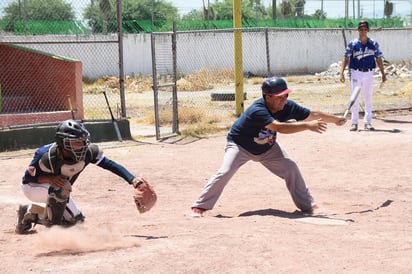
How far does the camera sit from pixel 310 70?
4000 cm

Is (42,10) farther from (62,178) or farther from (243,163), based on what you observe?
(62,178)

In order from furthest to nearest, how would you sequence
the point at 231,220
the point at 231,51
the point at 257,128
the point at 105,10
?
the point at 231,51 → the point at 105,10 → the point at 257,128 → the point at 231,220

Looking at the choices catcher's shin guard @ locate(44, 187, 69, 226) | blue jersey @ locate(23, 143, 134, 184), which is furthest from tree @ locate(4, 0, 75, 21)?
catcher's shin guard @ locate(44, 187, 69, 226)

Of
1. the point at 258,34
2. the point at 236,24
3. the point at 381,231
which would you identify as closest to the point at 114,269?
the point at 381,231

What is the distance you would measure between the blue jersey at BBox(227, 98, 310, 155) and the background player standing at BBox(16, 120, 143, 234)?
1.64 m

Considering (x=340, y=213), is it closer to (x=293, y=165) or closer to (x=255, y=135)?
(x=293, y=165)

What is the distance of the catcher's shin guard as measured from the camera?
20.9 ft

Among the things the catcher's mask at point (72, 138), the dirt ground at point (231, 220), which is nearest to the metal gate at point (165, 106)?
the dirt ground at point (231, 220)

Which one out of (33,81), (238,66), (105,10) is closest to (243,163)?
(238,66)

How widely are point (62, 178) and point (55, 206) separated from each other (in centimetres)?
28

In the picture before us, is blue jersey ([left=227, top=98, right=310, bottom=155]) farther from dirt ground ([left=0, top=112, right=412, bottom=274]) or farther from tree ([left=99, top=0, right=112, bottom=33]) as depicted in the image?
tree ([left=99, top=0, right=112, bottom=33])

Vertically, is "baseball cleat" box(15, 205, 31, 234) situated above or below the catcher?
below

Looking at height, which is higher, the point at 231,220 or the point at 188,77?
the point at 188,77

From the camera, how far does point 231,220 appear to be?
23.9ft
